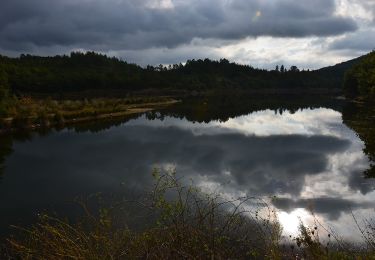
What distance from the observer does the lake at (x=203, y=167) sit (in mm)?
23750

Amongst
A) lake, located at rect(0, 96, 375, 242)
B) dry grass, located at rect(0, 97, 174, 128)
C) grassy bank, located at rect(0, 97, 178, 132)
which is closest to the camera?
lake, located at rect(0, 96, 375, 242)

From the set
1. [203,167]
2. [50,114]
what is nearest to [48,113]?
[50,114]

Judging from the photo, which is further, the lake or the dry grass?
the dry grass

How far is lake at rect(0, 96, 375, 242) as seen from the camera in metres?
23.8

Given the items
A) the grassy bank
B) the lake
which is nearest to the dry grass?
the grassy bank

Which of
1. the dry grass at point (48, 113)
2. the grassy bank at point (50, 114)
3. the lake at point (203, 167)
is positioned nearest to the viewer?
the lake at point (203, 167)

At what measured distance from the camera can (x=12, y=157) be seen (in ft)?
133

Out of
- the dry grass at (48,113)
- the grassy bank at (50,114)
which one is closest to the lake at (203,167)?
the grassy bank at (50,114)

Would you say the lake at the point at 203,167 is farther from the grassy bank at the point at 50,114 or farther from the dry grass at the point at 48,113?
the dry grass at the point at 48,113

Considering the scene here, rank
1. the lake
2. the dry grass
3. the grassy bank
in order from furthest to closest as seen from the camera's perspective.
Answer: the dry grass, the grassy bank, the lake

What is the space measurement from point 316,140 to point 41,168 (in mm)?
32160

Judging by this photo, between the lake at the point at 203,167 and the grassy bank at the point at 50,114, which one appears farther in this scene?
the grassy bank at the point at 50,114

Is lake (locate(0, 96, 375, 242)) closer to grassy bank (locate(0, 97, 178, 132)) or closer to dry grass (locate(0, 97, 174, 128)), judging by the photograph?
grassy bank (locate(0, 97, 178, 132))

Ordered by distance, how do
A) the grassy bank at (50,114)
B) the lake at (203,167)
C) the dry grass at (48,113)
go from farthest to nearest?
the dry grass at (48,113) → the grassy bank at (50,114) → the lake at (203,167)
